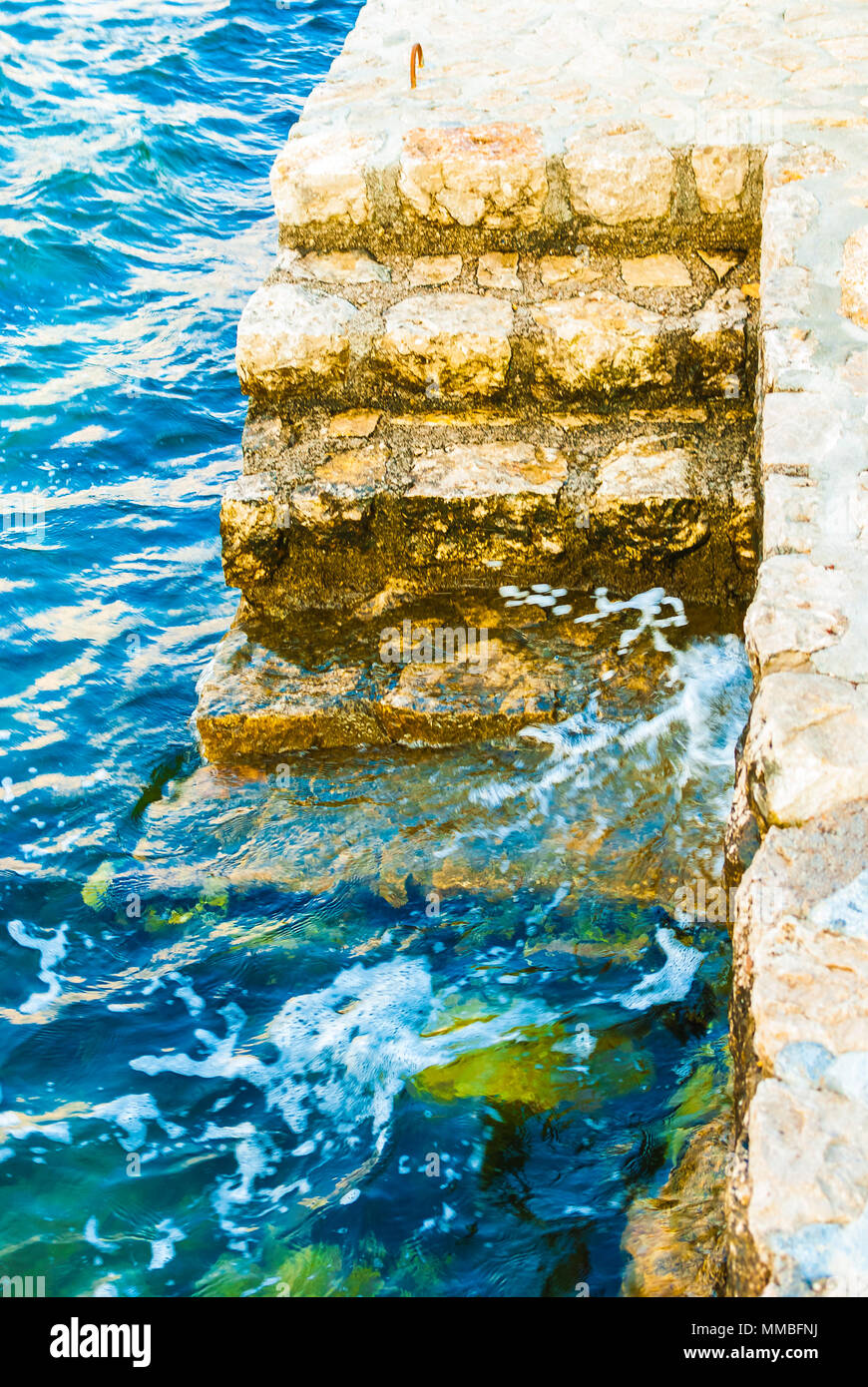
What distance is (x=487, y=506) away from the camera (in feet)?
9.89

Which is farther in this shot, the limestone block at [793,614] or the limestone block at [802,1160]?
the limestone block at [793,614]

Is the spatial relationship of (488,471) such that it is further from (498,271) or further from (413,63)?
(413,63)

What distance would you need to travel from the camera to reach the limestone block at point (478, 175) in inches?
120

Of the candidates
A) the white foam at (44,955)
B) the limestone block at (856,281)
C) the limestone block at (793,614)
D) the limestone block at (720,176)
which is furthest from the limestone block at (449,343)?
the white foam at (44,955)

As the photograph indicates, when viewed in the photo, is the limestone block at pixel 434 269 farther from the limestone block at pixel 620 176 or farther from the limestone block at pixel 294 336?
the limestone block at pixel 620 176

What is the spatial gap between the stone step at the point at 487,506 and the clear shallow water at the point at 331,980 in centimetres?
27

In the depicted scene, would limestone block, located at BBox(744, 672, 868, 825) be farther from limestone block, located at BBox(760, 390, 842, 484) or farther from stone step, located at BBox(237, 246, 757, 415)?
stone step, located at BBox(237, 246, 757, 415)

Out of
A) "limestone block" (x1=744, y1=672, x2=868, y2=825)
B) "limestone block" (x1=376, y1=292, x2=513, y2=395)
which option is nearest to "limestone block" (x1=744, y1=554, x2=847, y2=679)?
"limestone block" (x1=744, y1=672, x2=868, y2=825)

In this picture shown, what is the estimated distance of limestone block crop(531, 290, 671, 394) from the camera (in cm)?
300

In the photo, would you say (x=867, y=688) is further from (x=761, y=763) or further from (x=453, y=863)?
(x=453, y=863)

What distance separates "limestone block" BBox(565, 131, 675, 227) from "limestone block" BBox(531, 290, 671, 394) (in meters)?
0.24

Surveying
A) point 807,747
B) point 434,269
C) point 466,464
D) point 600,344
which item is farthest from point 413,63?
point 807,747

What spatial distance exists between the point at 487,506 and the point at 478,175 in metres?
0.90

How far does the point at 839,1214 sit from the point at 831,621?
3.29 feet
